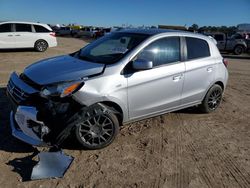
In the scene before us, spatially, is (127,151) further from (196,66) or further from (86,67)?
(196,66)

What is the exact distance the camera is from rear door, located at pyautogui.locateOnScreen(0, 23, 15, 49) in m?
14.5

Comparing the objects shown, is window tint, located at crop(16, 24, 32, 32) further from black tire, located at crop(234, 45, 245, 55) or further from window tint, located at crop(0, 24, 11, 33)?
black tire, located at crop(234, 45, 245, 55)

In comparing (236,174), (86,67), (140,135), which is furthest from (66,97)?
(236,174)

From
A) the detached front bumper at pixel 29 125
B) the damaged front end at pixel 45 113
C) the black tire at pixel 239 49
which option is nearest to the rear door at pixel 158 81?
the damaged front end at pixel 45 113

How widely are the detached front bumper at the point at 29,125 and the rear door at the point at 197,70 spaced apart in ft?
8.83


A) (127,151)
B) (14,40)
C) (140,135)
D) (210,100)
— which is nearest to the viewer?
(127,151)

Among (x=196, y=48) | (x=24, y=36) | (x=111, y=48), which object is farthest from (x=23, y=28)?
(x=196, y=48)

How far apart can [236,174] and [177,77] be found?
1909mm

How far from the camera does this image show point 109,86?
4082 mm

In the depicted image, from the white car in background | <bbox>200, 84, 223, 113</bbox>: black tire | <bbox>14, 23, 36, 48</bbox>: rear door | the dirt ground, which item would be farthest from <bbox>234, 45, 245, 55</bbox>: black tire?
the dirt ground

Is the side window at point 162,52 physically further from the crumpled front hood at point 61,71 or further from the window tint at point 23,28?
the window tint at point 23,28

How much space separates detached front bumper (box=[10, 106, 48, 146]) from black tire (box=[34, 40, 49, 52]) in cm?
1279

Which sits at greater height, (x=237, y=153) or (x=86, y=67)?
(x=86, y=67)

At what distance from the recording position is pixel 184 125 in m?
5.34
